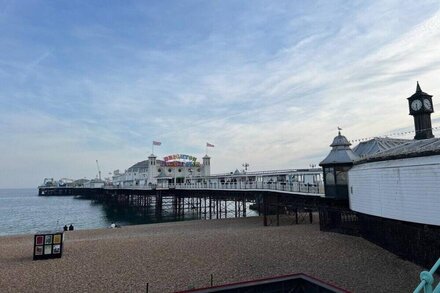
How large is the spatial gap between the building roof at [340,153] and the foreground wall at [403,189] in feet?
11.7

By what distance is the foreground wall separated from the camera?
10000 millimetres

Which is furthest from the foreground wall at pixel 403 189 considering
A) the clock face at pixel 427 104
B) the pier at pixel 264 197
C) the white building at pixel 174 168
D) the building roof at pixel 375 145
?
the white building at pixel 174 168

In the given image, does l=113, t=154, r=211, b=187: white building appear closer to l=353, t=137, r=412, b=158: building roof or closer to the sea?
the sea

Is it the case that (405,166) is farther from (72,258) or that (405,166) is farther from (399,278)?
(72,258)

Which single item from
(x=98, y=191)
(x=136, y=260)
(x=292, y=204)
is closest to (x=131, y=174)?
(x=98, y=191)

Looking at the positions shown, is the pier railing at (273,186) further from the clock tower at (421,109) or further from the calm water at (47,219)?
the calm water at (47,219)

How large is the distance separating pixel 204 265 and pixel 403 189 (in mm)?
8531

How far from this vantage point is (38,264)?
1476 centimetres

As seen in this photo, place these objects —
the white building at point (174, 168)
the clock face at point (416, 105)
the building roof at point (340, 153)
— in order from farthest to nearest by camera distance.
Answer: the white building at point (174, 168), the clock face at point (416, 105), the building roof at point (340, 153)

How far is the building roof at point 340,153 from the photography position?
18562 millimetres

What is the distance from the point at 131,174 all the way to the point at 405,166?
84.6m

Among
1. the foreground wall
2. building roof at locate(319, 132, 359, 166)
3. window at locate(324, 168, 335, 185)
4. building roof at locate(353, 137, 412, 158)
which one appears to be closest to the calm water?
window at locate(324, 168, 335, 185)

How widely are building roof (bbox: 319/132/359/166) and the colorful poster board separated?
15831 millimetres

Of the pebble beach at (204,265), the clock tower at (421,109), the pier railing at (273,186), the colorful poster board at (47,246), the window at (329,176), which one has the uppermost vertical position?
the clock tower at (421,109)
